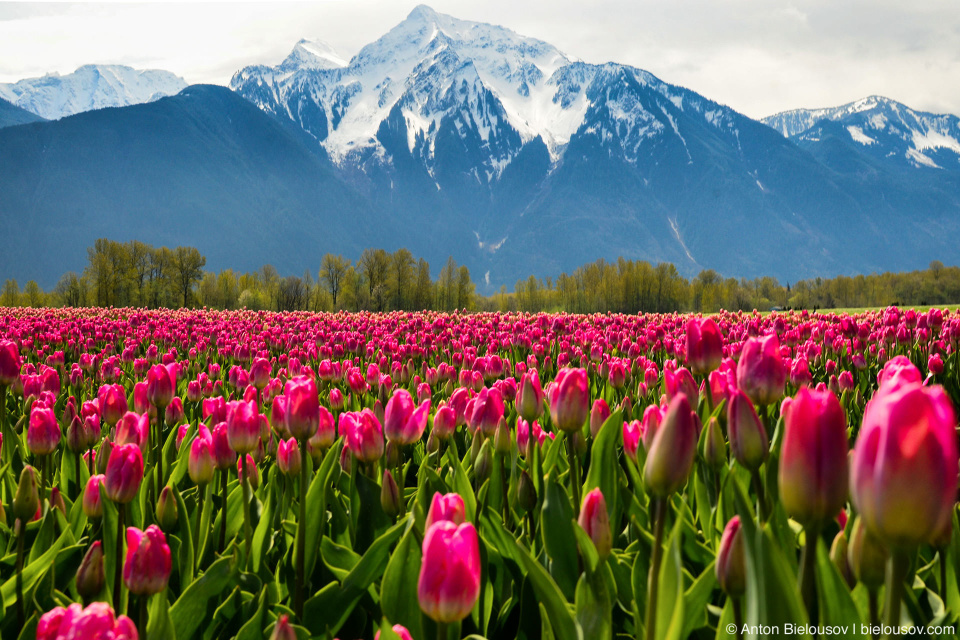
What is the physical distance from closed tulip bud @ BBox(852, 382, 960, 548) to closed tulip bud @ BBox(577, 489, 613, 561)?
0.80 m

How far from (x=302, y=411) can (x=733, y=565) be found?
151cm

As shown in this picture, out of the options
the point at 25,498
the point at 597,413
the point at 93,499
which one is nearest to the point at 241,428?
Answer: the point at 93,499

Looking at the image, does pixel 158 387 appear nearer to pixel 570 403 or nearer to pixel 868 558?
pixel 570 403

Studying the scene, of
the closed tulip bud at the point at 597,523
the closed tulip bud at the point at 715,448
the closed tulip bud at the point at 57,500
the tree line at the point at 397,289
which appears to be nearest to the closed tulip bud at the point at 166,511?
the closed tulip bud at the point at 57,500

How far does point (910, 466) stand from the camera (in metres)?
0.87

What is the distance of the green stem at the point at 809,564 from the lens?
1122 mm

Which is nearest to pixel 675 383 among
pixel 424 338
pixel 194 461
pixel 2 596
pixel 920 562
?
pixel 920 562

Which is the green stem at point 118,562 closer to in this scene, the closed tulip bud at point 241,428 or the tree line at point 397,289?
the closed tulip bud at point 241,428

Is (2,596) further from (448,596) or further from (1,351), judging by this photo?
(1,351)

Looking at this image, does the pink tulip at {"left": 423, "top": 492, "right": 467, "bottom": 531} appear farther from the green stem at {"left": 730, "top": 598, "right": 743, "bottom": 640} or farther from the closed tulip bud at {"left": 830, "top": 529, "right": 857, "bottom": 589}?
the closed tulip bud at {"left": 830, "top": 529, "right": 857, "bottom": 589}

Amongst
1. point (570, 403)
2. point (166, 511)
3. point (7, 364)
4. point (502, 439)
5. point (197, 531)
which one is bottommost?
point (197, 531)

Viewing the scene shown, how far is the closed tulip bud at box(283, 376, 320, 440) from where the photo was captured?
87.9 inches

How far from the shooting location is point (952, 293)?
298 ft

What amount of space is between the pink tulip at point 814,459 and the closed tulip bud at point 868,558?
0.52 ft
